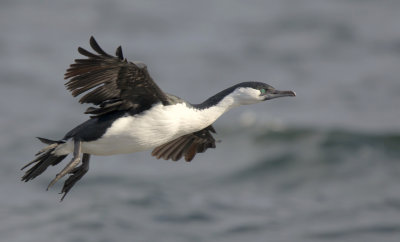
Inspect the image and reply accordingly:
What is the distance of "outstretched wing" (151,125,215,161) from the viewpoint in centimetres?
1199

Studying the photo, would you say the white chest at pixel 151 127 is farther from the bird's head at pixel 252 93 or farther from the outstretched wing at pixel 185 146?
the outstretched wing at pixel 185 146

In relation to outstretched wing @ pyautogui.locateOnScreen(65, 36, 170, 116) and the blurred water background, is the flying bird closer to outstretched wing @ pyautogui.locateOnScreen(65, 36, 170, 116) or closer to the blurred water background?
outstretched wing @ pyautogui.locateOnScreen(65, 36, 170, 116)

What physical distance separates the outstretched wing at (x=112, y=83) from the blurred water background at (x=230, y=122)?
22.6ft

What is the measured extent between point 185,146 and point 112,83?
8.02 ft

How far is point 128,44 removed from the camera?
2453 centimetres

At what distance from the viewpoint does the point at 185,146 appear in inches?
475

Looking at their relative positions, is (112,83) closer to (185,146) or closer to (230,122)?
(185,146)

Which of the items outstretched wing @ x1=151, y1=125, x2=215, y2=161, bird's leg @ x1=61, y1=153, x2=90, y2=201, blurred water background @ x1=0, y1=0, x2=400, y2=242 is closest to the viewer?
bird's leg @ x1=61, y1=153, x2=90, y2=201

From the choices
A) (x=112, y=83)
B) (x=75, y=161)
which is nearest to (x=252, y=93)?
(x=112, y=83)

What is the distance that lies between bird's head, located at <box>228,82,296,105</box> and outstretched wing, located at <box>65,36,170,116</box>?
3.22ft

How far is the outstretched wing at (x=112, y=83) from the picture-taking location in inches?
374

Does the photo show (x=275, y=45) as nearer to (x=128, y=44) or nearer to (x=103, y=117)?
(x=128, y=44)

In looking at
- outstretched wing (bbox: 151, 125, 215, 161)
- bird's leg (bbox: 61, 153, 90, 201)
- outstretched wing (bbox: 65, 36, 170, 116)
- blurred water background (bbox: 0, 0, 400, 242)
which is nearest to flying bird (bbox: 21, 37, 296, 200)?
outstretched wing (bbox: 65, 36, 170, 116)

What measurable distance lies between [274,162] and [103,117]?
36.1 feet
